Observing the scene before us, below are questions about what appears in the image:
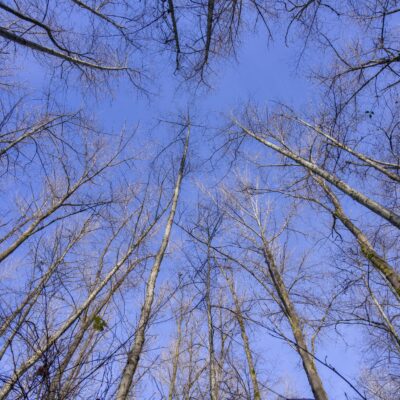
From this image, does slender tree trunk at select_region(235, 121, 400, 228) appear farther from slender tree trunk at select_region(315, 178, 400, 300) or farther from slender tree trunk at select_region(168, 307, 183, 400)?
slender tree trunk at select_region(168, 307, 183, 400)

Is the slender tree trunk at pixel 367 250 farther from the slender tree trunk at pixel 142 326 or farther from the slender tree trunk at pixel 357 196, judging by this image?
the slender tree trunk at pixel 142 326

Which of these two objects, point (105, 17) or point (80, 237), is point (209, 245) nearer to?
point (80, 237)

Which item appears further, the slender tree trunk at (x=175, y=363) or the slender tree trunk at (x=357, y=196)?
the slender tree trunk at (x=175, y=363)

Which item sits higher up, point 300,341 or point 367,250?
point 367,250

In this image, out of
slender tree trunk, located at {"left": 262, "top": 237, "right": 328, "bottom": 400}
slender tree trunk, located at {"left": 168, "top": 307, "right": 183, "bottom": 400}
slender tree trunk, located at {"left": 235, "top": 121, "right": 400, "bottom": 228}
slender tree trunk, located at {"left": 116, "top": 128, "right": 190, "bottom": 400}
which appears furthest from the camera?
slender tree trunk, located at {"left": 168, "top": 307, "right": 183, "bottom": 400}

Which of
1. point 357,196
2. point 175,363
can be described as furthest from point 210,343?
point 175,363

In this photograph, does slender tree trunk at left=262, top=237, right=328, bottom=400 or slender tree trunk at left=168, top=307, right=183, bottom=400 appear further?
slender tree trunk at left=168, top=307, right=183, bottom=400

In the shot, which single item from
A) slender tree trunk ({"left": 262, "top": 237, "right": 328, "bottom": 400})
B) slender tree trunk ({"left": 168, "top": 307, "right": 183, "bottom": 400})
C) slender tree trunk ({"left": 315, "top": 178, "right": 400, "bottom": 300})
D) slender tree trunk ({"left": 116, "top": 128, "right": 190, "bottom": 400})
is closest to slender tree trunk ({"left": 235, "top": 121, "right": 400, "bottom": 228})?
Result: slender tree trunk ({"left": 315, "top": 178, "right": 400, "bottom": 300})

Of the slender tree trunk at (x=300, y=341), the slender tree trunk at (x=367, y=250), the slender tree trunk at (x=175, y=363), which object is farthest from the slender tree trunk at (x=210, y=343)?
the slender tree trunk at (x=175, y=363)

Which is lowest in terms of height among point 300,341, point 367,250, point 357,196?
point 300,341

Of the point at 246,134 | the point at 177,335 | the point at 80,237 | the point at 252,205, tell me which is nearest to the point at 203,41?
the point at 246,134

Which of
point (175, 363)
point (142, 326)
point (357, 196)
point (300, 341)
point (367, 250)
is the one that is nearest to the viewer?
point (142, 326)

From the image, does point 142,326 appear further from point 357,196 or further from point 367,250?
point 367,250

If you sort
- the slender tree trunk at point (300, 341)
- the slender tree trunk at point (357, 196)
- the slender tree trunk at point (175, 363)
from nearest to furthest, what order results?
the slender tree trunk at point (357, 196), the slender tree trunk at point (300, 341), the slender tree trunk at point (175, 363)
